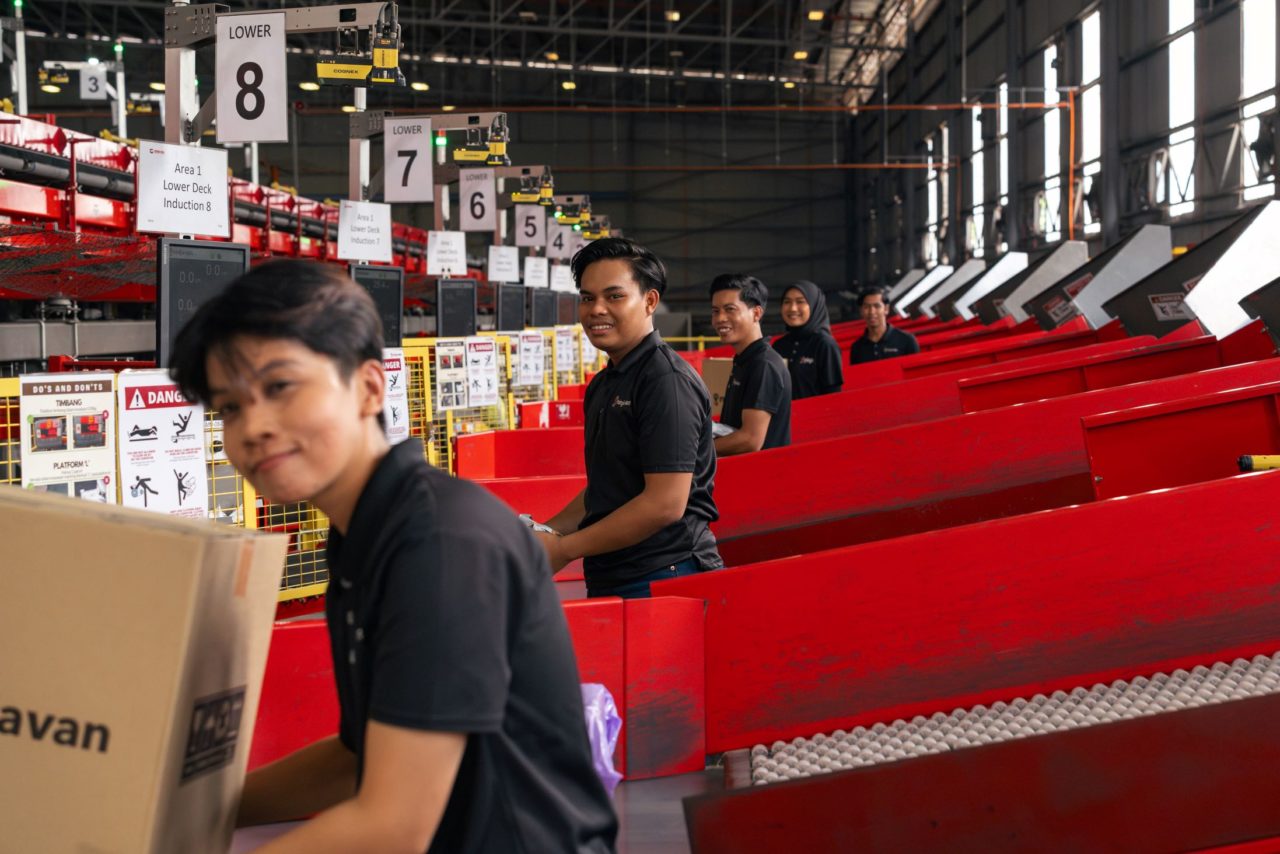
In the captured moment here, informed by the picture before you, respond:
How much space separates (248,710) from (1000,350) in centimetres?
674

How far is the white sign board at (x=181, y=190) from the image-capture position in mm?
4129

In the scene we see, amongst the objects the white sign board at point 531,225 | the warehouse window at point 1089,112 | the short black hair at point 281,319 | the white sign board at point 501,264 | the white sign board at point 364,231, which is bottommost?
the short black hair at point 281,319

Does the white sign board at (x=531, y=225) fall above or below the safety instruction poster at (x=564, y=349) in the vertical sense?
above

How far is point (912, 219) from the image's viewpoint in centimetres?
2773

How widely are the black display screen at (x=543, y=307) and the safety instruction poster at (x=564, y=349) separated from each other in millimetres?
397

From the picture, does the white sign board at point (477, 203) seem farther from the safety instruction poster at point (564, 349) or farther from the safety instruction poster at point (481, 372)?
the safety instruction poster at point (481, 372)

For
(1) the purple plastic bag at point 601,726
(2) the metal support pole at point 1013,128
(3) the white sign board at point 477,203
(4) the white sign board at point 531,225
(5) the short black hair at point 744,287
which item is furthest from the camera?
(2) the metal support pole at point 1013,128

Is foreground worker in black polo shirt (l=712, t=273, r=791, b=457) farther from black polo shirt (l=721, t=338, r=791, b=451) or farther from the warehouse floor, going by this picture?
the warehouse floor

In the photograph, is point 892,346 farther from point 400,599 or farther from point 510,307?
point 400,599

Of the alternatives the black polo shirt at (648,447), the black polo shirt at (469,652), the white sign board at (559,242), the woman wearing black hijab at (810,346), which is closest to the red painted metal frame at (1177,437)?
the black polo shirt at (648,447)

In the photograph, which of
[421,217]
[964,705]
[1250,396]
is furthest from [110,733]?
[421,217]

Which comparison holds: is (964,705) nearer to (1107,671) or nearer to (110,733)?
(1107,671)

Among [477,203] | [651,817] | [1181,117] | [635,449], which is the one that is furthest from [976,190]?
[651,817]

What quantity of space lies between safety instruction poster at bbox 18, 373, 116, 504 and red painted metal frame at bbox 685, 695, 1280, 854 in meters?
2.20
